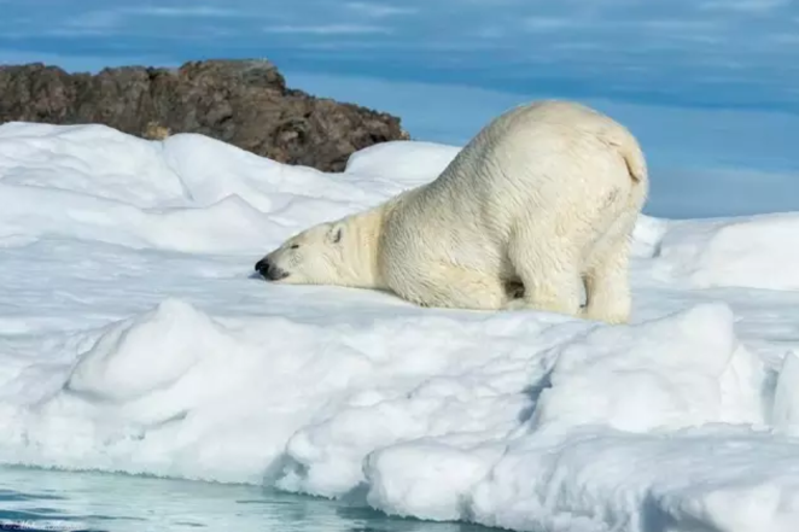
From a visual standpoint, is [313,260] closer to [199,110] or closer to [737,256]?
[737,256]

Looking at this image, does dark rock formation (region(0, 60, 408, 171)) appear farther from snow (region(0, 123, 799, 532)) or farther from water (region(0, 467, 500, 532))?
water (region(0, 467, 500, 532))

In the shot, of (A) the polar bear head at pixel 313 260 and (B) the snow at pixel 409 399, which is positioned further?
(A) the polar bear head at pixel 313 260

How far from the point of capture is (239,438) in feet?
23.2

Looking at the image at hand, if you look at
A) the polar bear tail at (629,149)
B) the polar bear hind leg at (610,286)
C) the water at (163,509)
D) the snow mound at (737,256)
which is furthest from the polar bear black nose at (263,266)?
the water at (163,509)

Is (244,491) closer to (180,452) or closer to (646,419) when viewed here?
(180,452)

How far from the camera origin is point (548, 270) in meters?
9.35

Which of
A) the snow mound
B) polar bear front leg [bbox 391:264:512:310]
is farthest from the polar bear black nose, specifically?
the snow mound

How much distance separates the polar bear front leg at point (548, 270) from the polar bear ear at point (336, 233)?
6.01 feet

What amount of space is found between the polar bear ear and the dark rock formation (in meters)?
11.3

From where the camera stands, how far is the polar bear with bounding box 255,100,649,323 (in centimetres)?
925

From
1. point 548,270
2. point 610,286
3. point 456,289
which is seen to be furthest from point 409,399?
point 610,286

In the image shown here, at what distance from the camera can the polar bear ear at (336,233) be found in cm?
1088

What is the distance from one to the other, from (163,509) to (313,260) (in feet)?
15.6

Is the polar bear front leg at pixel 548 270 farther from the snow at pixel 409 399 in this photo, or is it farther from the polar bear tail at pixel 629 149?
the snow at pixel 409 399
